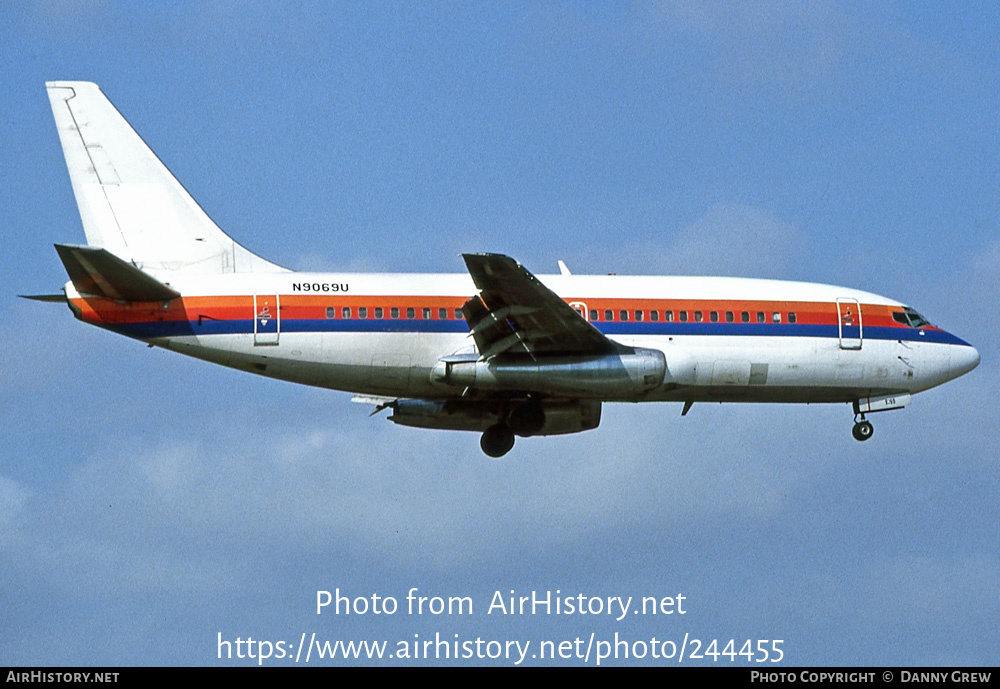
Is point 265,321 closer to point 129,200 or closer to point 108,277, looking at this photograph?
point 108,277

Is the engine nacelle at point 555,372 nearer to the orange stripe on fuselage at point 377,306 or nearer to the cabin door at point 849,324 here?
the orange stripe on fuselage at point 377,306

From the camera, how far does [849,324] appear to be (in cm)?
4712

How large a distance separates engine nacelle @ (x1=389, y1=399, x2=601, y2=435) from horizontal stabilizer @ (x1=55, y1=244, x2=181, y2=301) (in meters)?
8.60

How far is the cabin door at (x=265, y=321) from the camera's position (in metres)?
42.6

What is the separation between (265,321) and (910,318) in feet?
60.4

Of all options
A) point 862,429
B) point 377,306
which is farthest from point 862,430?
point 377,306

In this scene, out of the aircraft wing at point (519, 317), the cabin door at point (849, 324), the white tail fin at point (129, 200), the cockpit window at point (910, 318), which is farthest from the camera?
the cockpit window at point (910, 318)

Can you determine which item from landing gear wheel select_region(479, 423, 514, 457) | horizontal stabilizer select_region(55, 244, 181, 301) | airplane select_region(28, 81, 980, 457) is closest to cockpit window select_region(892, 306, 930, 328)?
airplane select_region(28, 81, 980, 457)

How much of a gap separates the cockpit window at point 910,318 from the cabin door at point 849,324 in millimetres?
1325

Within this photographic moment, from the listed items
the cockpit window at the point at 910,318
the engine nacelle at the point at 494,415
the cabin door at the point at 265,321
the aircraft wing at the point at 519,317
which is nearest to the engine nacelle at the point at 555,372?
the aircraft wing at the point at 519,317

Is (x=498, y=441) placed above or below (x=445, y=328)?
below

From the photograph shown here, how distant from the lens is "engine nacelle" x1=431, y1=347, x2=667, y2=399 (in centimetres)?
4312

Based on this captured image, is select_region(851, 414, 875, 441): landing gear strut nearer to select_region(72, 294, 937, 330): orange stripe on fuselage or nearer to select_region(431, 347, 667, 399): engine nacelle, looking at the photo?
select_region(72, 294, 937, 330): orange stripe on fuselage

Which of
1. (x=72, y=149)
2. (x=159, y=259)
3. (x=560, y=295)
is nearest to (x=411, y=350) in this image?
(x=560, y=295)
